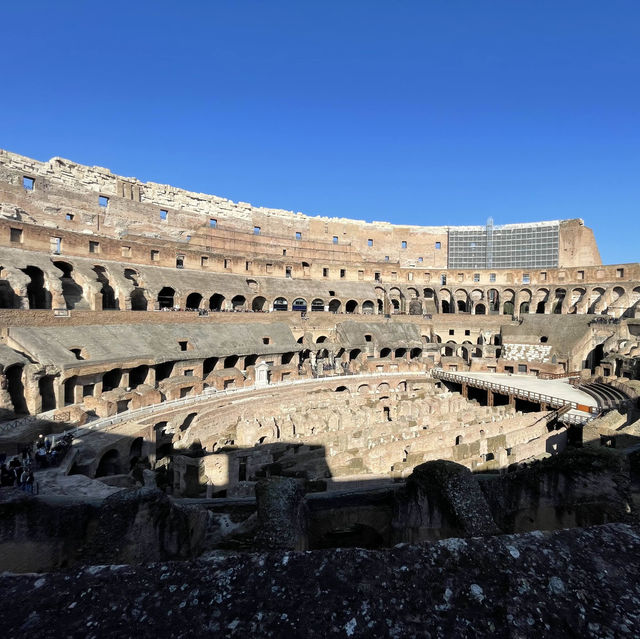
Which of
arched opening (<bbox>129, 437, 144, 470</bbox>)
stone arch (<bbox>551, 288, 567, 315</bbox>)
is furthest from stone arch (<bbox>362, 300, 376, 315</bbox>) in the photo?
arched opening (<bbox>129, 437, 144, 470</bbox>)

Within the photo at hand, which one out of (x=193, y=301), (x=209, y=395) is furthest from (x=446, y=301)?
(x=209, y=395)

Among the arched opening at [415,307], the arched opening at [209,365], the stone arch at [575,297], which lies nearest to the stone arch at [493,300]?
the stone arch at [575,297]

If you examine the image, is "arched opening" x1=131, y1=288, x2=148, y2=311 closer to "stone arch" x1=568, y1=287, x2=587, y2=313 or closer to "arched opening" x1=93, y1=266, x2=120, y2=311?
"arched opening" x1=93, y1=266, x2=120, y2=311

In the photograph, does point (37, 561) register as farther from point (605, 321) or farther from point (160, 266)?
point (605, 321)

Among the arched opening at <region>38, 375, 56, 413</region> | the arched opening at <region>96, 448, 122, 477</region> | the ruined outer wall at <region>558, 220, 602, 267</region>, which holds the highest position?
the ruined outer wall at <region>558, 220, 602, 267</region>

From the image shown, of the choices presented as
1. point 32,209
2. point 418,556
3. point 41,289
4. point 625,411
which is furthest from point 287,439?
point 32,209

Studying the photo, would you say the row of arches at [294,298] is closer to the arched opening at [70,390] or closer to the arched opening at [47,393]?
the arched opening at [47,393]

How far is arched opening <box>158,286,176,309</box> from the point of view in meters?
32.9

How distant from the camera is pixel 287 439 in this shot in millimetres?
16609

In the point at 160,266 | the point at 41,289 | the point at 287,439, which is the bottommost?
the point at 287,439

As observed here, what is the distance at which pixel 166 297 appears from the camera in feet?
108

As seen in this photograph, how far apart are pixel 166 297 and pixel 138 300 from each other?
2783mm

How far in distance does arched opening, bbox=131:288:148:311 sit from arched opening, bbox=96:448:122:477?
17.2m

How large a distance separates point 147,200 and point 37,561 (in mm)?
37050
